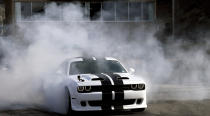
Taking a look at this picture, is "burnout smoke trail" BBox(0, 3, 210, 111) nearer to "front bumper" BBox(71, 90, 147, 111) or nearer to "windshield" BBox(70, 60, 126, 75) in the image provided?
"windshield" BBox(70, 60, 126, 75)

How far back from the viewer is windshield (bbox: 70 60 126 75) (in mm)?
10812

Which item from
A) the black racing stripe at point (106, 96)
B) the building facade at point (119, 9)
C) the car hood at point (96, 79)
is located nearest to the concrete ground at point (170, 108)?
the black racing stripe at point (106, 96)

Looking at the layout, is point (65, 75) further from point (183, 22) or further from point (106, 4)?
point (183, 22)

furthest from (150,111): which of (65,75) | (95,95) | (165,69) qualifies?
(165,69)

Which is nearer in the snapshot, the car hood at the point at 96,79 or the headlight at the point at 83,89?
the headlight at the point at 83,89

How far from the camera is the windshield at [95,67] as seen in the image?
1081 centimetres

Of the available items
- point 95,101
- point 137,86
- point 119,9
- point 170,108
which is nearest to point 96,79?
point 95,101

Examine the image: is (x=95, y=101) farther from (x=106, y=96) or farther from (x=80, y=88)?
(x=80, y=88)

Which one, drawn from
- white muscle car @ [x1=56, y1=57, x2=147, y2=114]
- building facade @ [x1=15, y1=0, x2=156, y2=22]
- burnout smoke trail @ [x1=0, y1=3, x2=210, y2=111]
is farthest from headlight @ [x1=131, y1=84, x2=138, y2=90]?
building facade @ [x1=15, y1=0, x2=156, y2=22]

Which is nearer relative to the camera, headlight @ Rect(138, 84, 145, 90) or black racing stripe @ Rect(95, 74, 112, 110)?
black racing stripe @ Rect(95, 74, 112, 110)

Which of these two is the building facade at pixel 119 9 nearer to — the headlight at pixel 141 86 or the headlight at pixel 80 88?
the headlight at pixel 141 86

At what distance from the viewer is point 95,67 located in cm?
1094

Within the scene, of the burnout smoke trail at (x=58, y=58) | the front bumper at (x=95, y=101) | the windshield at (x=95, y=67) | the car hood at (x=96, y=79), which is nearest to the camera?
the front bumper at (x=95, y=101)

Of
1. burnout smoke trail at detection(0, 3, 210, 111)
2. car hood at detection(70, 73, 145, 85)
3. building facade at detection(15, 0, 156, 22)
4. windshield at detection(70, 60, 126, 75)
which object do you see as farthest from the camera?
building facade at detection(15, 0, 156, 22)
